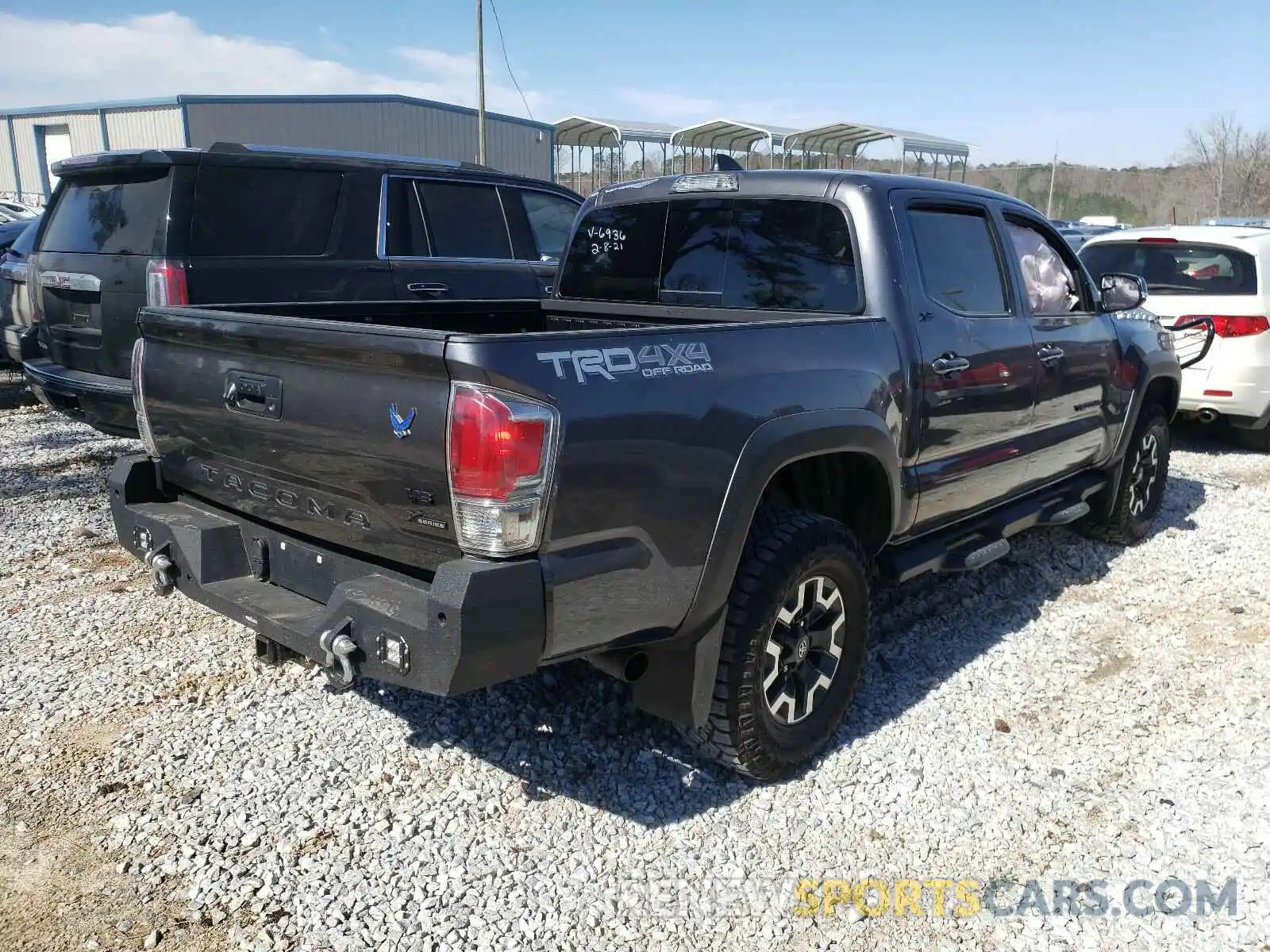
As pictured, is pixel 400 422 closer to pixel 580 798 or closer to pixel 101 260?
pixel 580 798

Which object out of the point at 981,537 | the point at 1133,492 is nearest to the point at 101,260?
the point at 981,537

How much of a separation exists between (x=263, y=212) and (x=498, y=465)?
13.6 feet

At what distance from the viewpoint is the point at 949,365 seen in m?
3.80

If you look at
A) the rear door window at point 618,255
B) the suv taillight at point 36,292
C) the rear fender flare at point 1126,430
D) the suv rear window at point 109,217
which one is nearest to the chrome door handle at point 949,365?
the rear door window at point 618,255

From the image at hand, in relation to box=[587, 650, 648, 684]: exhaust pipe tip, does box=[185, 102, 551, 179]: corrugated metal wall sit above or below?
above

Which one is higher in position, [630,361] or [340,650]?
[630,361]

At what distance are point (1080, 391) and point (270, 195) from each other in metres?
4.56

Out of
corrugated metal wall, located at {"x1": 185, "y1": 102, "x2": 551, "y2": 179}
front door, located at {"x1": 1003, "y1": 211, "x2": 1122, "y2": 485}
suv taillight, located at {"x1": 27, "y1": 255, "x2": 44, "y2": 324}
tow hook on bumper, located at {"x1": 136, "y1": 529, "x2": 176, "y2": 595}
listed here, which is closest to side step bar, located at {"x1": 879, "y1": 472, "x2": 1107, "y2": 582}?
front door, located at {"x1": 1003, "y1": 211, "x2": 1122, "y2": 485}

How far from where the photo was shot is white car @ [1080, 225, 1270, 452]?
25.1 ft

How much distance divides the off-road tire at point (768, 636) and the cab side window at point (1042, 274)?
1.88 metres

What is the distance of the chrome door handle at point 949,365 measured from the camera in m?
3.75

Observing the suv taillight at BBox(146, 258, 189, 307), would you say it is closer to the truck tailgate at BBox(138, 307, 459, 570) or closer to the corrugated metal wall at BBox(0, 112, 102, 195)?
the truck tailgate at BBox(138, 307, 459, 570)

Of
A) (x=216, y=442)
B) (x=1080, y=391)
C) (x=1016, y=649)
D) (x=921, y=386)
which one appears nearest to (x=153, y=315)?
(x=216, y=442)

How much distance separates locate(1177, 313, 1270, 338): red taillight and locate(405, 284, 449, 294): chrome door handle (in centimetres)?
566
